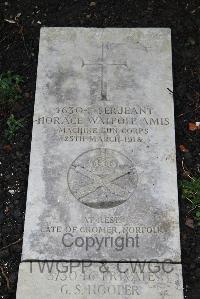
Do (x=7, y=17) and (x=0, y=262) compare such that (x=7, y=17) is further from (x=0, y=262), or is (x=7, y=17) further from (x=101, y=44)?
(x=0, y=262)

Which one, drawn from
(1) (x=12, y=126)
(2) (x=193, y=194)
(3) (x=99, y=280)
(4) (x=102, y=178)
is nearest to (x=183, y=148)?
(2) (x=193, y=194)

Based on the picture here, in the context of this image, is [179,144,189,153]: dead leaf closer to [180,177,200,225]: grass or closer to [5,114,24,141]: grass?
[180,177,200,225]: grass

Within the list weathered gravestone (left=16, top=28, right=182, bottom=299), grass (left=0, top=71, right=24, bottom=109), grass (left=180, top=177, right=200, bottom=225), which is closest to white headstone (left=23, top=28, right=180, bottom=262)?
weathered gravestone (left=16, top=28, right=182, bottom=299)

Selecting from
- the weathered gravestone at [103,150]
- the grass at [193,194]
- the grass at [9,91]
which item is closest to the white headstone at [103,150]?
the weathered gravestone at [103,150]

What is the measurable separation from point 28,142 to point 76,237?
103cm

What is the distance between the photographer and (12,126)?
442 cm

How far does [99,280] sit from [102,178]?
0.79m

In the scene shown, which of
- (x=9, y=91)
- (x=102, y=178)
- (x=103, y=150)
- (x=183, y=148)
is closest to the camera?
(x=102, y=178)

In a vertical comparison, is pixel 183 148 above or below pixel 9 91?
below

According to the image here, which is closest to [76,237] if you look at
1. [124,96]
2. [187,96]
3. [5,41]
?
[124,96]

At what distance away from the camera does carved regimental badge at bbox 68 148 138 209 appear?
3.95 meters

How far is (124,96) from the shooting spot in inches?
172

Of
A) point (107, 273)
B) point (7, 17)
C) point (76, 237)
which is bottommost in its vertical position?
point (107, 273)

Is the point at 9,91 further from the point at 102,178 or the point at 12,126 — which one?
the point at 102,178
